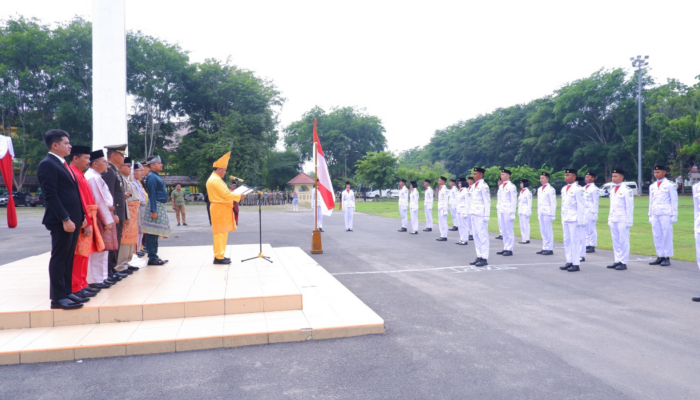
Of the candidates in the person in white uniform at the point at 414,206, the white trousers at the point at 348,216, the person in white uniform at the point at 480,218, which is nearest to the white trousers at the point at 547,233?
the person in white uniform at the point at 480,218

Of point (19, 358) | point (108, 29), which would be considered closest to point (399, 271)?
point (19, 358)

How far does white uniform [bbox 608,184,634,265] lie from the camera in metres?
8.31

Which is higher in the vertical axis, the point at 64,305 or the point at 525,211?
the point at 525,211

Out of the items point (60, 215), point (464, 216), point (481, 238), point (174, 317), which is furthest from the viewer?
point (464, 216)

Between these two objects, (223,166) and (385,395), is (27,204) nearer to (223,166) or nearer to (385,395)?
(223,166)

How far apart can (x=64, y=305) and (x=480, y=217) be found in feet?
24.0

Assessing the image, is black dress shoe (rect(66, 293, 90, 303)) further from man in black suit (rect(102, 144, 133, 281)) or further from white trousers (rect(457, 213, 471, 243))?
white trousers (rect(457, 213, 471, 243))

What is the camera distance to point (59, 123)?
33.3m

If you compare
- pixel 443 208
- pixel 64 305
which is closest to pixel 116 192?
pixel 64 305

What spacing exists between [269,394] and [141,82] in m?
39.3

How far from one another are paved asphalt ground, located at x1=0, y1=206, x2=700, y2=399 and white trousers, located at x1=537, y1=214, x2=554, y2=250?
3645 mm

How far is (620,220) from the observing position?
8.64 meters

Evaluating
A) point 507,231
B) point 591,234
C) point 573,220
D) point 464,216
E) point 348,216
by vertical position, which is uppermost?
point 573,220

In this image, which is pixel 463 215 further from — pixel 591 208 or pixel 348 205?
pixel 348 205
